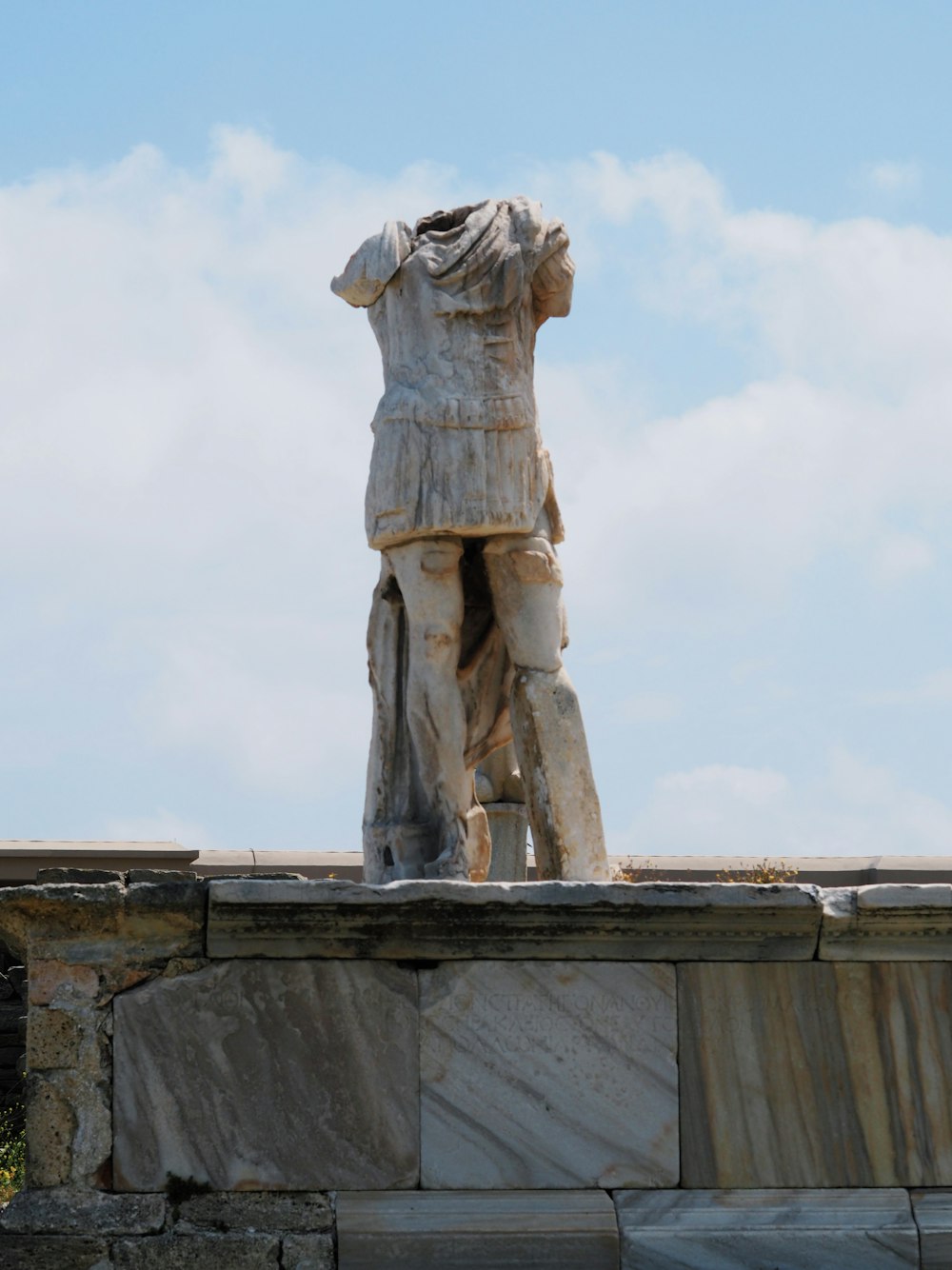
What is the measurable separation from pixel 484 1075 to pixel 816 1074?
1024 millimetres

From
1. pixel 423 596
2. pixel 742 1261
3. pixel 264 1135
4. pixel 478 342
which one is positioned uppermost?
pixel 478 342

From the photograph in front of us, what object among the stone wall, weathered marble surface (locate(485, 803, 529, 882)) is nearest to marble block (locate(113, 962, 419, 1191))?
the stone wall

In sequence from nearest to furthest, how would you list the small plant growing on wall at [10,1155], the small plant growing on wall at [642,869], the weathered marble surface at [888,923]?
the weathered marble surface at [888,923] < the small plant growing on wall at [10,1155] < the small plant growing on wall at [642,869]

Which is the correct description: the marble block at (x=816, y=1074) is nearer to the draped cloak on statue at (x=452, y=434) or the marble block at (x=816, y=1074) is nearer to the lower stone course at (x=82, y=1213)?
the draped cloak on statue at (x=452, y=434)

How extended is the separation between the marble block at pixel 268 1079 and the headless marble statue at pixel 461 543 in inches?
34.3

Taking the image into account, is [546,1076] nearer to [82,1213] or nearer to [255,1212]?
[255,1212]

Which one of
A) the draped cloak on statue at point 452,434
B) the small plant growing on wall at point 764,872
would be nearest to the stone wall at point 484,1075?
the draped cloak on statue at point 452,434

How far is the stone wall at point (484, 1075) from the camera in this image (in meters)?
6.78

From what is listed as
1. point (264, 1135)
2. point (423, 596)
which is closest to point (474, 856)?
point (423, 596)

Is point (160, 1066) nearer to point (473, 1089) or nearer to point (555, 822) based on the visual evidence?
point (473, 1089)

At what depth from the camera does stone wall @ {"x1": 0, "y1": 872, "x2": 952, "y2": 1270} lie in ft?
22.2

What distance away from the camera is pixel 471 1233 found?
22.1 feet

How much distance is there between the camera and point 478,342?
26.2ft

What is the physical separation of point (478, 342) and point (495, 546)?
710 millimetres
